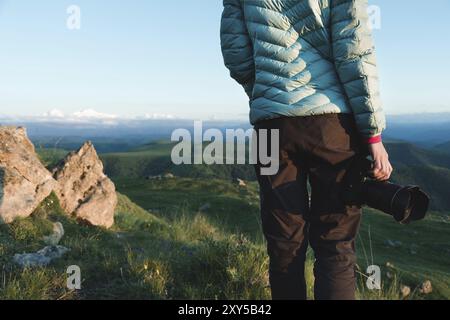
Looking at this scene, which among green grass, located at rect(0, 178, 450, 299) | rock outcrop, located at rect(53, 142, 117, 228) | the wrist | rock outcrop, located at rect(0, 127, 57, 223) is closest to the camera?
the wrist

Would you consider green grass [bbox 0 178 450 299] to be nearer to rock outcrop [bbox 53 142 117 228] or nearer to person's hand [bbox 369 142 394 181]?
rock outcrop [bbox 53 142 117 228]

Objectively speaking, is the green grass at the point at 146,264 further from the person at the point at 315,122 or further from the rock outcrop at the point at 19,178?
the person at the point at 315,122

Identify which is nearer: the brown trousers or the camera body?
the camera body

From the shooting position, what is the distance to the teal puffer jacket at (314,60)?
3062mm

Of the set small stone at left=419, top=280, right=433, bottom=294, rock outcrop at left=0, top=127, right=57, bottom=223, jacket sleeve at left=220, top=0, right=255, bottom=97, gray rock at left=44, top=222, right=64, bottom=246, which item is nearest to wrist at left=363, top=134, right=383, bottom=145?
jacket sleeve at left=220, top=0, right=255, bottom=97

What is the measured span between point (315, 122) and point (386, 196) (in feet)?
2.29

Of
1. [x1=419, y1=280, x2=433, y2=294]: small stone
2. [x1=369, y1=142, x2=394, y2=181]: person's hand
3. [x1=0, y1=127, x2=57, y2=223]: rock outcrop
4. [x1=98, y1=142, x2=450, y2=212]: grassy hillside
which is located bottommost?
[x1=98, y1=142, x2=450, y2=212]: grassy hillside

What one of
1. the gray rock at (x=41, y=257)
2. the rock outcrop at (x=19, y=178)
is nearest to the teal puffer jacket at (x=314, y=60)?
the gray rock at (x=41, y=257)

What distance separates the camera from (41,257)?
5336mm

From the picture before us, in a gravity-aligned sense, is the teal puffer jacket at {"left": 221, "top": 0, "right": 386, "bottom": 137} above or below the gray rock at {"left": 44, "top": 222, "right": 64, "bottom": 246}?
above

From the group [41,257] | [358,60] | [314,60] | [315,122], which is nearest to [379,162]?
[315,122]

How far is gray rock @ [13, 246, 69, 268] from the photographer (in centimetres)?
507

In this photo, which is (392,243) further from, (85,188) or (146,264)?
(146,264)
